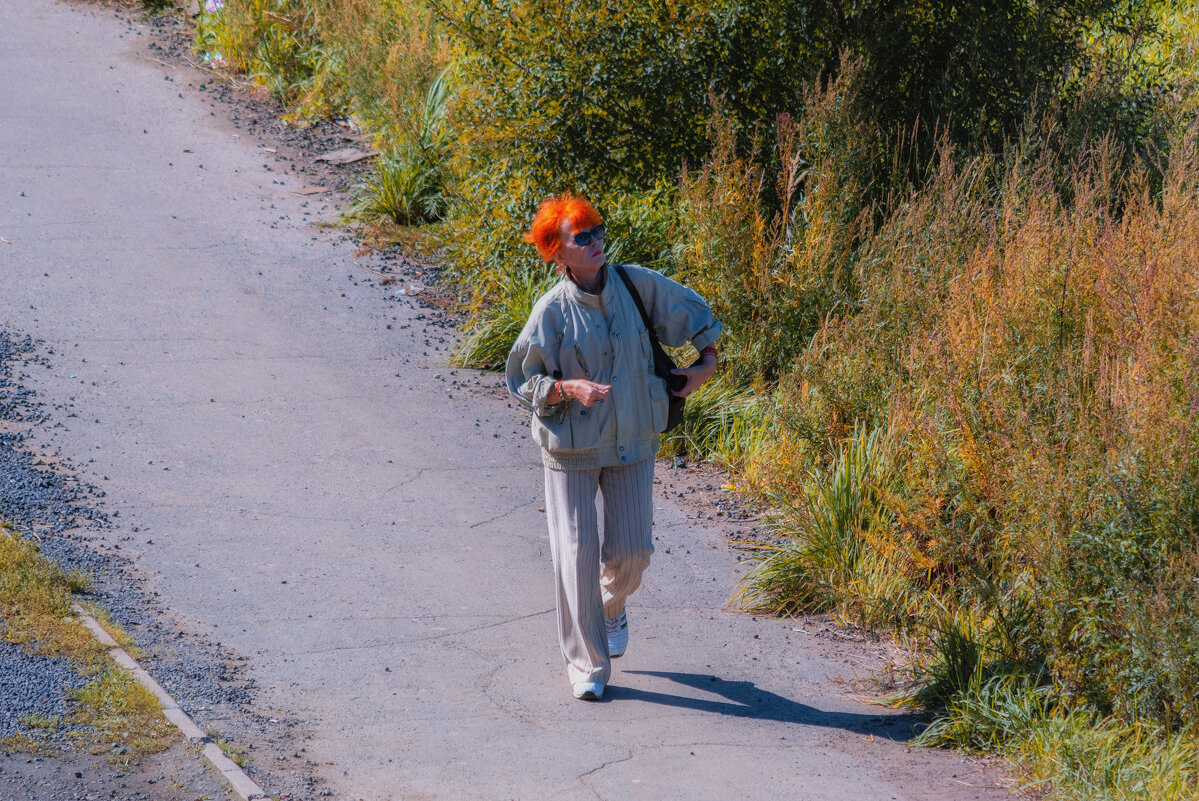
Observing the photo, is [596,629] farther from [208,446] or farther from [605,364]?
[208,446]

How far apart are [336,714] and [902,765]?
2.31 meters

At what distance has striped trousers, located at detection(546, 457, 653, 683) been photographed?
5195 millimetres

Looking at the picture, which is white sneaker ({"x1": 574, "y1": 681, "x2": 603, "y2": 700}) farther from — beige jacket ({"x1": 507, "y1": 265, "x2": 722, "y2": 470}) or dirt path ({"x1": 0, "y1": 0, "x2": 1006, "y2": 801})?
beige jacket ({"x1": 507, "y1": 265, "x2": 722, "y2": 470})

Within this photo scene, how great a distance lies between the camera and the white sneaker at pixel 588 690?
528cm

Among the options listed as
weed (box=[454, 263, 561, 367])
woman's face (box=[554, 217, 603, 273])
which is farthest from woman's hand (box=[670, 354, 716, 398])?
weed (box=[454, 263, 561, 367])

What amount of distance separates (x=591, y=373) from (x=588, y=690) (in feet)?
4.45

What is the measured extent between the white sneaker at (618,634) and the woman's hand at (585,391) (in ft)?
3.88

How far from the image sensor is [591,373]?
16.9 feet

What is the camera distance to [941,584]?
6047 mm

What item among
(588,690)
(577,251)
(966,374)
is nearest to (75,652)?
(588,690)

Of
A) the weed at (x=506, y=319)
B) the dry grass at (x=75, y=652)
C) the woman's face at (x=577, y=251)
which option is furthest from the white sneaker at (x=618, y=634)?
the weed at (x=506, y=319)

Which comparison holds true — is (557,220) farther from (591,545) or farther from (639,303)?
(591,545)

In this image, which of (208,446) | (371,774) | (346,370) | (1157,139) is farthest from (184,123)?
(371,774)

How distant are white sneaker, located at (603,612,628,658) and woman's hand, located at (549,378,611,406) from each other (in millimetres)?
1184
